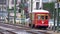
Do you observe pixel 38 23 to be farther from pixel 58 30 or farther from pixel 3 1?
pixel 3 1

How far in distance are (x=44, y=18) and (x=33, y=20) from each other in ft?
5.77

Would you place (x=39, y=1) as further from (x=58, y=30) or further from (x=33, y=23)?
(x=58, y=30)

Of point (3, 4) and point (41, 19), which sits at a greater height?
point (41, 19)

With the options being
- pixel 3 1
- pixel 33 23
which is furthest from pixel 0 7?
pixel 33 23

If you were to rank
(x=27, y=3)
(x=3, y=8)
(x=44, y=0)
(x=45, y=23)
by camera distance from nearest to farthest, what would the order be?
(x=45, y=23), (x=44, y=0), (x=27, y=3), (x=3, y=8)

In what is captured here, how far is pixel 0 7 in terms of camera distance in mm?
105062

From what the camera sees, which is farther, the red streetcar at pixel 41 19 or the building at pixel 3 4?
the building at pixel 3 4

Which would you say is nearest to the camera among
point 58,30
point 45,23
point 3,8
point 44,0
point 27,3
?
point 58,30

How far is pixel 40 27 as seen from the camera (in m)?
38.7

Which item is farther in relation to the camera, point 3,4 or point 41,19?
point 3,4

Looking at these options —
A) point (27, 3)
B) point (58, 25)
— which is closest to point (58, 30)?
point (58, 25)

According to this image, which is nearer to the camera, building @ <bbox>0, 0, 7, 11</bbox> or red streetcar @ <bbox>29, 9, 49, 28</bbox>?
red streetcar @ <bbox>29, 9, 49, 28</bbox>

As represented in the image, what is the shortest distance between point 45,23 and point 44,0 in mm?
44895

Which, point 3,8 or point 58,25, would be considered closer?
point 58,25
